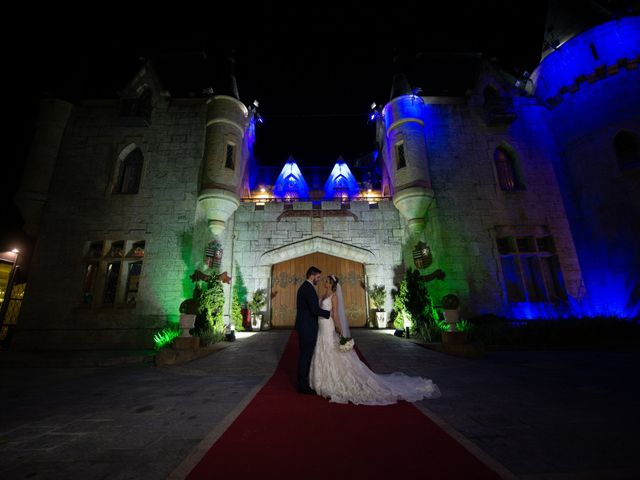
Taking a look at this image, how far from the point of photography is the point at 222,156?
11078 millimetres

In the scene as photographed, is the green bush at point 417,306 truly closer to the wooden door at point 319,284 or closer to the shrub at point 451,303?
the shrub at point 451,303

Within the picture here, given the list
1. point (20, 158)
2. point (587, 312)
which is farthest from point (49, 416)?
point (587, 312)

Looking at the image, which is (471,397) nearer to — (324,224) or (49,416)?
(49,416)

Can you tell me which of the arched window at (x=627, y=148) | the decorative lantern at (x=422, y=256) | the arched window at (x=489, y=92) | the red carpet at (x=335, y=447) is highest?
the arched window at (x=489, y=92)

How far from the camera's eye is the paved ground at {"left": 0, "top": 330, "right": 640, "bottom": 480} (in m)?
2.11

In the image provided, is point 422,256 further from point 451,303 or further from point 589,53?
point 589,53

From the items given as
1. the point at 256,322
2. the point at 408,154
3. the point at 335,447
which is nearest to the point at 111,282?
the point at 256,322

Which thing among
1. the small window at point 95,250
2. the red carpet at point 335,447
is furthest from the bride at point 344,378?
the small window at point 95,250

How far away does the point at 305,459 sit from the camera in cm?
218

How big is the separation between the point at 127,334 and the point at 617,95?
19967mm

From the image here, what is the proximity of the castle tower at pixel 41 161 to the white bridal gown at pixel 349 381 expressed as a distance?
490 inches

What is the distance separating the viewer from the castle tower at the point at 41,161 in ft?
33.8

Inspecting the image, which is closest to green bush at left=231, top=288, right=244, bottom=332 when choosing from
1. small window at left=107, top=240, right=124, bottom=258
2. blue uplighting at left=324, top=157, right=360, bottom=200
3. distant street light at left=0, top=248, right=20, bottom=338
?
small window at left=107, top=240, right=124, bottom=258

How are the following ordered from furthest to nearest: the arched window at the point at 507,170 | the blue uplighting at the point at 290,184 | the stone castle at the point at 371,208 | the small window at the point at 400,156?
the blue uplighting at the point at 290,184 → the arched window at the point at 507,170 → the small window at the point at 400,156 → the stone castle at the point at 371,208
